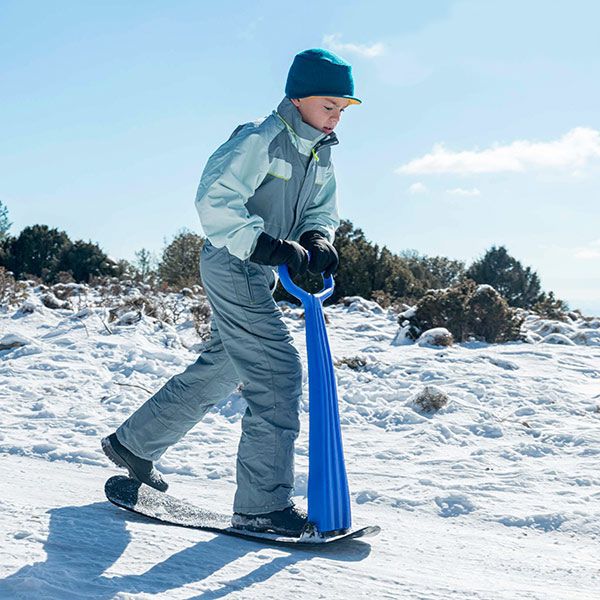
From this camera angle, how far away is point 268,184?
103 inches

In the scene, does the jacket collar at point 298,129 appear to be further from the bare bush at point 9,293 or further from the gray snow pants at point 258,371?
the bare bush at point 9,293

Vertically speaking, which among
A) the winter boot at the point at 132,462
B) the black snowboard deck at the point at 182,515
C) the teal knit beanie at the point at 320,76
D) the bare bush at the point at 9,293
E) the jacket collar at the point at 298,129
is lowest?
the black snowboard deck at the point at 182,515

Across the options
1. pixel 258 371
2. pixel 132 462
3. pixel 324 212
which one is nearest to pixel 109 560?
pixel 258 371

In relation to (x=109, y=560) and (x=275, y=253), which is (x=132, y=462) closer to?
(x=109, y=560)

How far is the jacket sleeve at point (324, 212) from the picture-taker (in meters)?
2.84

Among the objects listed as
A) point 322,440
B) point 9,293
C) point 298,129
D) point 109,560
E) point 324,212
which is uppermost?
point 298,129

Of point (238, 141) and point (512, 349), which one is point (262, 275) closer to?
point (238, 141)

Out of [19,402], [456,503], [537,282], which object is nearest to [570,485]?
[456,503]

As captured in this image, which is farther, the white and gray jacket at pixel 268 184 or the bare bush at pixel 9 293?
the bare bush at pixel 9 293

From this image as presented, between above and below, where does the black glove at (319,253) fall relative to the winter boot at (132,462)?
above

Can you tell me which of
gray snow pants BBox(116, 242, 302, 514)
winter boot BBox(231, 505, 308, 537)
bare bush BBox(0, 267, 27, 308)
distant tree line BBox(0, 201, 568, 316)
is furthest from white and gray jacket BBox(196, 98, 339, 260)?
distant tree line BBox(0, 201, 568, 316)

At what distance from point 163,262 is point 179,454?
580 inches

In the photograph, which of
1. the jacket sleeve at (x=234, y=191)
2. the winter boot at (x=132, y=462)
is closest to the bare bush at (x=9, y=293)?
the winter boot at (x=132, y=462)

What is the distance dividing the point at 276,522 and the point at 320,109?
1.38 metres
